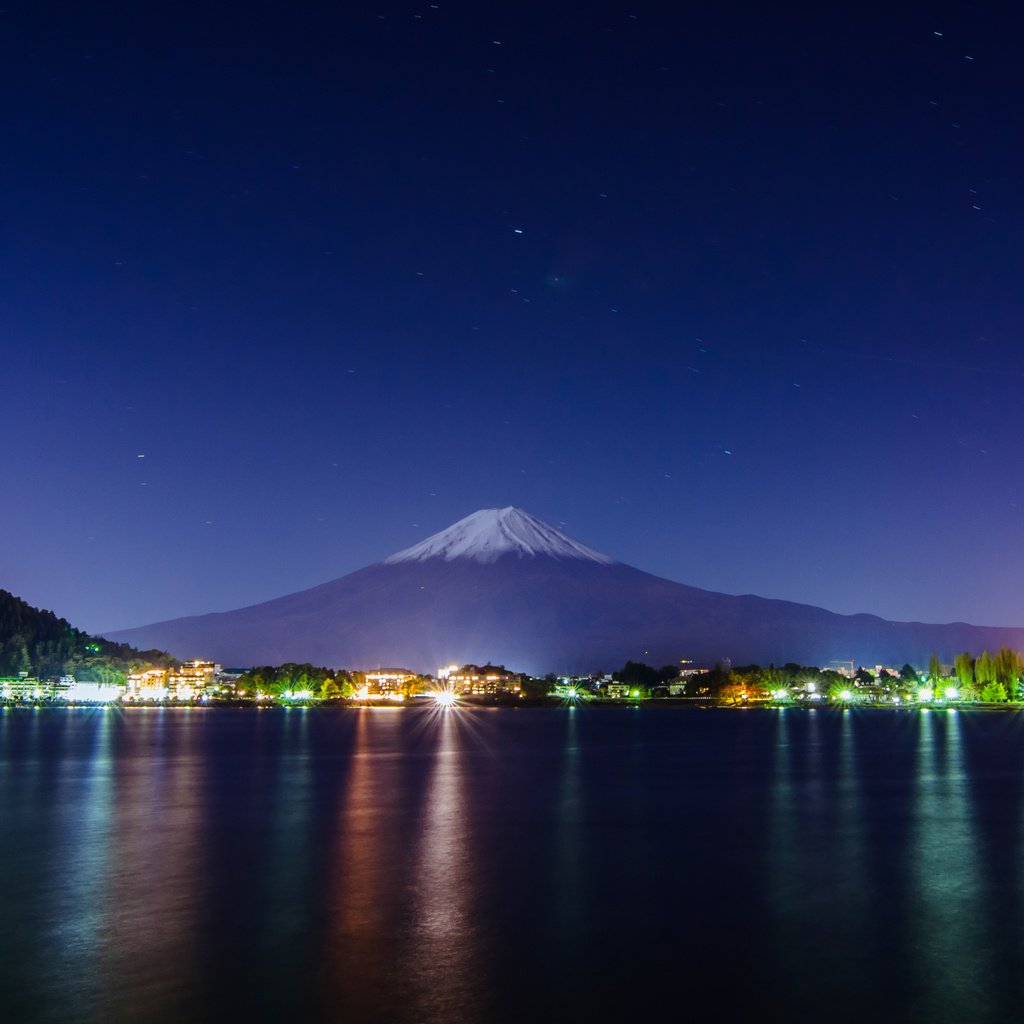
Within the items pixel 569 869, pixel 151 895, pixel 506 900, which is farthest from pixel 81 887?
pixel 569 869

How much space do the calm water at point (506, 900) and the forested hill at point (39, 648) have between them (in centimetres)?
15451

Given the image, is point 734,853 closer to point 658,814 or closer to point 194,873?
point 658,814

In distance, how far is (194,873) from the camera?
18234 mm

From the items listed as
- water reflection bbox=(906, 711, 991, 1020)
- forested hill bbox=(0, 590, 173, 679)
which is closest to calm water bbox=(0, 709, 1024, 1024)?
water reflection bbox=(906, 711, 991, 1020)

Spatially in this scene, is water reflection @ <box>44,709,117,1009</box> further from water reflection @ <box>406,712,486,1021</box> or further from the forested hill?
the forested hill

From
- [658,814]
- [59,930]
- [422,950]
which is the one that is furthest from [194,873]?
[658,814]

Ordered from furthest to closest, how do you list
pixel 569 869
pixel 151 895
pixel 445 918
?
pixel 569 869 → pixel 151 895 → pixel 445 918

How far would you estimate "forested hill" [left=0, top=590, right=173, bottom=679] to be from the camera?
177 metres

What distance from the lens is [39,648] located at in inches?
7156

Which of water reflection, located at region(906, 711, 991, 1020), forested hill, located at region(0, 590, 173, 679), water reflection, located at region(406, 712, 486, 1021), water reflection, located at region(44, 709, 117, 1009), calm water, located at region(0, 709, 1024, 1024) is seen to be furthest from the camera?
forested hill, located at region(0, 590, 173, 679)

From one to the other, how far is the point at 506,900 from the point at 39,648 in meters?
184

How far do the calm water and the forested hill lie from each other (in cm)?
15451

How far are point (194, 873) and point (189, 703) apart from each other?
182 metres

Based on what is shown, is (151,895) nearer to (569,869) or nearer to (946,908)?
(569,869)
